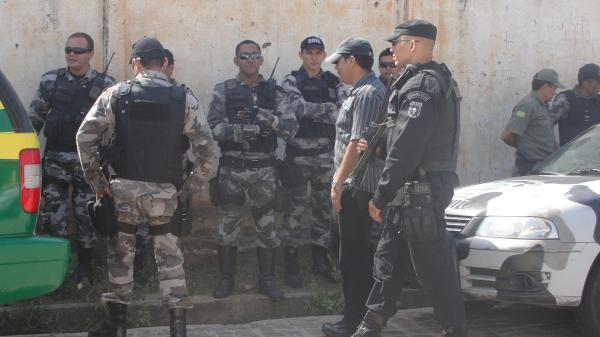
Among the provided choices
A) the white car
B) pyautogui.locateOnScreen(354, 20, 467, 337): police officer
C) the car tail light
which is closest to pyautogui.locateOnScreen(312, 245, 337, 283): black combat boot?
the white car

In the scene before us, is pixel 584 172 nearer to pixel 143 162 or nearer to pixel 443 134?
pixel 443 134

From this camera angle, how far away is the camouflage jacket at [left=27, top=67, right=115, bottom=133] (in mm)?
6184

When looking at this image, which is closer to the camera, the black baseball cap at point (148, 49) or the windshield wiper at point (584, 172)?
the black baseball cap at point (148, 49)

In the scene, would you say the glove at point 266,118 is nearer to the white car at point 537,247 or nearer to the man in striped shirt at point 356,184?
the man in striped shirt at point 356,184

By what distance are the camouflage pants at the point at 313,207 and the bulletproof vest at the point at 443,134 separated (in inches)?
83.3

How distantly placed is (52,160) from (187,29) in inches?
72.5

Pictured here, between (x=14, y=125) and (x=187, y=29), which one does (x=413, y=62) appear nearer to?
(x=14, y=125)

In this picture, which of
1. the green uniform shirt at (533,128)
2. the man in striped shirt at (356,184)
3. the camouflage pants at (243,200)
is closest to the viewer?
the man in striped shirt at (356,184)

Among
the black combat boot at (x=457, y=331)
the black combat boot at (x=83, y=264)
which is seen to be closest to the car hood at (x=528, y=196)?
the black combat boot at (x=457, y=331)

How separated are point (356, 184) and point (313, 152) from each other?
1.71m

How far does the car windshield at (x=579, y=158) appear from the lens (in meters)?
6.01

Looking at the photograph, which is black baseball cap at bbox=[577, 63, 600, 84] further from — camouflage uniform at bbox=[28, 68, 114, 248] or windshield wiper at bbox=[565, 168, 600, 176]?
camouflage uniform at bbox=[28, 68, 114, 248]

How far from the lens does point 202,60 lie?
7.24 m

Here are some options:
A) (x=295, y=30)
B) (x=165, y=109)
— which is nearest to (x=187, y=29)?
(x=295, y=30)
